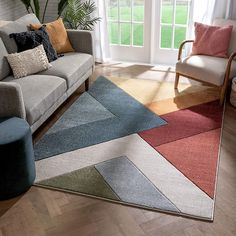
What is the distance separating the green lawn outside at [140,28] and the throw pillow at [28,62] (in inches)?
67.5

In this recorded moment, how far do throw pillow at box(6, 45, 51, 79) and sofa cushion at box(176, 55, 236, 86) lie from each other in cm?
151

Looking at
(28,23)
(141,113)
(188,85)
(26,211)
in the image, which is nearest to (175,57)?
(188,85)

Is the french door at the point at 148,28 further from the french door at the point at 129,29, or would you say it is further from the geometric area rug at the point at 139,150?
the geometric area rug at the point at 139,150

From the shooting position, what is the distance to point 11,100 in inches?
98.7

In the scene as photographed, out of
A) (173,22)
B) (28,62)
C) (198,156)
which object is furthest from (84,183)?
(173,22)

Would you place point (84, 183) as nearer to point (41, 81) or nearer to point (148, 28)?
point (41, 81)

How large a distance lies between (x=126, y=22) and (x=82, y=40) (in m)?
1.09

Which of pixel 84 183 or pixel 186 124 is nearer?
pixel 84 183

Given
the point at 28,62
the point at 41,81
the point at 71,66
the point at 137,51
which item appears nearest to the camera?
the point at 41,81

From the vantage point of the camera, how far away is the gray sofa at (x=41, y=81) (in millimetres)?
2531

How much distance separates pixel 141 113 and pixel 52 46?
47.2 inches

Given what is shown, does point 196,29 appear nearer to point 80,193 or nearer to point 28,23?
point 28,23

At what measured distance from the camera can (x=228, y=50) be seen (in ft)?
12.6

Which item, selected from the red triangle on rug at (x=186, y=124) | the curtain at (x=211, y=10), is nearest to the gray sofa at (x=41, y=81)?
the red triangle on rug at (x=186, y=124)
